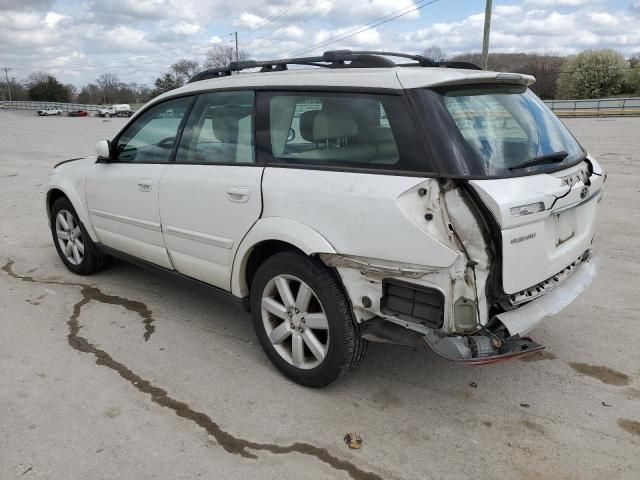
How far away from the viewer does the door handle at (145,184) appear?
381 cm

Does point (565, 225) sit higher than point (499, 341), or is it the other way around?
point (565, 225)

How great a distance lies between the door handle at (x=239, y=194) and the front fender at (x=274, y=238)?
0.59 ft

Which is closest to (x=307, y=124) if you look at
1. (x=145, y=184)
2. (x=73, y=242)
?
(x=145, y=184)

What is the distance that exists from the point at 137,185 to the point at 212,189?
951mm

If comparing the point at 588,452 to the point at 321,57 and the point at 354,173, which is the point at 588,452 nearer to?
the point at 354,173

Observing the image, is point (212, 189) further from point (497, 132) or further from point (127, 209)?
point (497, 132)

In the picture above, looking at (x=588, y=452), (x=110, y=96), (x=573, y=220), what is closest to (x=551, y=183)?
(x=573, y=220)

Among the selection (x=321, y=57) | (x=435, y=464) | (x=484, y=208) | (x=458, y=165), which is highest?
(x=321, y=57)

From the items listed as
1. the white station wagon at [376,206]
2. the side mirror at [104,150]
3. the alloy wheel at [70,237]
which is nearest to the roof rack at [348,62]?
the white station wagon at [376,206]

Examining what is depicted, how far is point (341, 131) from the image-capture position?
2867 mm

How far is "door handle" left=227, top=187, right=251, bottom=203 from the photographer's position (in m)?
3.08

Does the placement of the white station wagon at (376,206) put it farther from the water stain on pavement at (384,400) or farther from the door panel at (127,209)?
the water stain on pavement at (384,400)

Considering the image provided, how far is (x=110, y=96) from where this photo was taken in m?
102

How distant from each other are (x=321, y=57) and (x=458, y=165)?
4.12 feet
